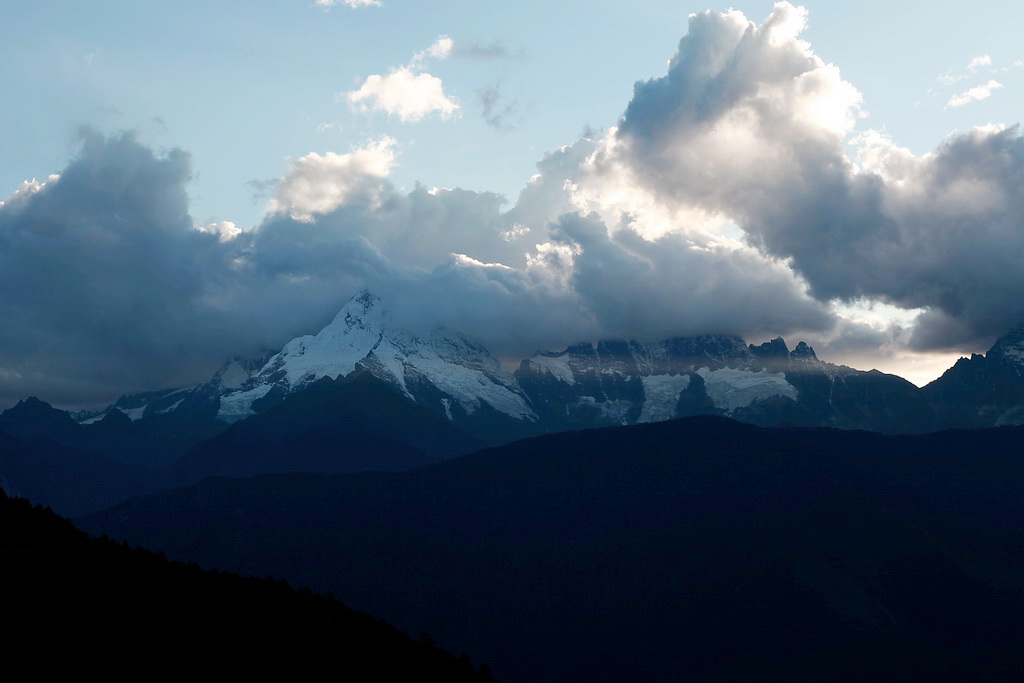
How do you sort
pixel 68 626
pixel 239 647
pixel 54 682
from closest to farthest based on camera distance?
pixel 54 682 < pixel 68 626 < pixel 239 647

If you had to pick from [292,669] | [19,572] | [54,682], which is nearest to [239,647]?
[292,669]

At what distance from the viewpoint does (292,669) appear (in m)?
200

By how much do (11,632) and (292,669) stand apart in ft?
156

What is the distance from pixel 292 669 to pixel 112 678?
42.6 meters

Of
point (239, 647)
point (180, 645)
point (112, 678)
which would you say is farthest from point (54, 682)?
point (239, 647)

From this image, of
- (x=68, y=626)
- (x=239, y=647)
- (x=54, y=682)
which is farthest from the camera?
(x=239, y=647)

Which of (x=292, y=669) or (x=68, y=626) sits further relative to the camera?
Result: (x=292, y=669)

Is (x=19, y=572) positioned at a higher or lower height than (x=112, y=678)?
higher

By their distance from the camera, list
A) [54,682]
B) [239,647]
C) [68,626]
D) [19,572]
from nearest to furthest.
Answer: [54,682] < [68,626] < [19,572] < [239,647]

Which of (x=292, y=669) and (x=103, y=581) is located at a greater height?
(x=103, y=581)

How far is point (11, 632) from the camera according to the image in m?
161

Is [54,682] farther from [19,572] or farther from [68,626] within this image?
[19,572]

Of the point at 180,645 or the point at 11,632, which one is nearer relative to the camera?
the point at 11,632

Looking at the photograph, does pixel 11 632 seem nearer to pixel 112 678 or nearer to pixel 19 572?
pixel 112 678
